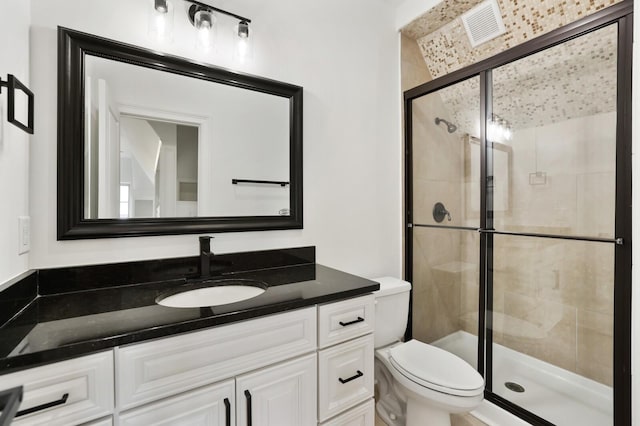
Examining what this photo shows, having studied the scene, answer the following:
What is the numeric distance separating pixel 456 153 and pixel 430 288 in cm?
100

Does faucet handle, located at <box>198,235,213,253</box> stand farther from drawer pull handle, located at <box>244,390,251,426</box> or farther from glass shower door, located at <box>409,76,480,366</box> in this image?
glass shower door, located at <box>409,76,480,366</box>

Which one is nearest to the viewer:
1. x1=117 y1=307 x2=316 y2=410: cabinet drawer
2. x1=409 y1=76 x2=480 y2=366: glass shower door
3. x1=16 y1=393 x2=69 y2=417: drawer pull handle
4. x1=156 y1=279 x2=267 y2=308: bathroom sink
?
x1=16 y1=393 x2=69 y2=417: drawer pull handle

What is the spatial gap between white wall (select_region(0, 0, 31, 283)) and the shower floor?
2.36m

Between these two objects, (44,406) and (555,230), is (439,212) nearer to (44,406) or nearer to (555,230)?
(555,230)

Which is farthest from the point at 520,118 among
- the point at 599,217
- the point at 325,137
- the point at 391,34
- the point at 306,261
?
the point at 306,261

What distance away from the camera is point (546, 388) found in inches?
73.3

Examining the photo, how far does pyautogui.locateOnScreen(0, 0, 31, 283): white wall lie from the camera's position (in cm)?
91

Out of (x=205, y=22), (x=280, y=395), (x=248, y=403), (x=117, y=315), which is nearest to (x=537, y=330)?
(x=280, y=395)

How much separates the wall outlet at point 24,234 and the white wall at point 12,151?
0.02 m

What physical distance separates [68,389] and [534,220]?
2.18 metres

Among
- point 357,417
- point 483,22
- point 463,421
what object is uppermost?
point 483,22

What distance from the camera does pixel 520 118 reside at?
1.88 m

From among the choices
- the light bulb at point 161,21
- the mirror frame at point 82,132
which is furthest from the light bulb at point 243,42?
the light bulb at point 161,21

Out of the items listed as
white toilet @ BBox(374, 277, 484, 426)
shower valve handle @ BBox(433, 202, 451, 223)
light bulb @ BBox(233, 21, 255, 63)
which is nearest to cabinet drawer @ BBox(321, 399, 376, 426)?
white toilet @ BBox(374, 277, 484, 426)
